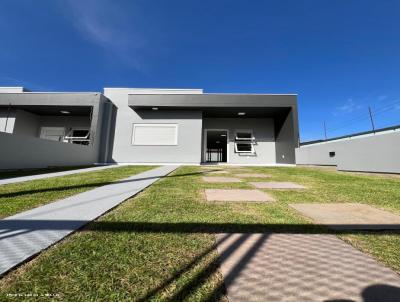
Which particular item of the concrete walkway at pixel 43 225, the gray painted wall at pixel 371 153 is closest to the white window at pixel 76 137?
the concrete walkway at pixel 43 225

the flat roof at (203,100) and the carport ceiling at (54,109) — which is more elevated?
the flat roof at (203,100)

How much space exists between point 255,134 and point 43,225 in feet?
44.5

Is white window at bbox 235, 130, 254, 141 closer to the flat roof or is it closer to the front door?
the front door

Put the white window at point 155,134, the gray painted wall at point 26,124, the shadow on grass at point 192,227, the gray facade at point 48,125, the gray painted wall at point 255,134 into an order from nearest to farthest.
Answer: the shadow on grass at point 192,227 → the gray facade at point 48,125 → the white window at point 155,134 → the gray painted wall at point 26,124 → the gray painted wall at point 255,134

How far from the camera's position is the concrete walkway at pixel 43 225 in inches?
50.4

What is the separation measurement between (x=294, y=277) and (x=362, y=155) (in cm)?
773

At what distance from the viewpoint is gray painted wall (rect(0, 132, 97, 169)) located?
652cm

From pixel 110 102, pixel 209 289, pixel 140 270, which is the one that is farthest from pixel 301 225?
pixel 110 102

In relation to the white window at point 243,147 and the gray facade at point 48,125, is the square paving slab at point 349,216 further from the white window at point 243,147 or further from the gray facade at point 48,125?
the white window at point 243,147

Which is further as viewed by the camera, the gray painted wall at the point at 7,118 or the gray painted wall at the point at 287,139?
the gray painted wall at the point at 7,118

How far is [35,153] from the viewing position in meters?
7.70

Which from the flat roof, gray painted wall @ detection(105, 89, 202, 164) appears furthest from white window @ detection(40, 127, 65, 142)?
the flat roof

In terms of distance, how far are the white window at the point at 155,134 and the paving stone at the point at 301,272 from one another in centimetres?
1133

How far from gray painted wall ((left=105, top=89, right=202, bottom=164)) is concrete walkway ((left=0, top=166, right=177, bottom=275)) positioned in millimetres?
9525
